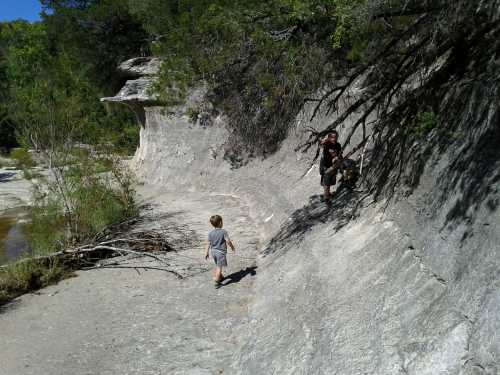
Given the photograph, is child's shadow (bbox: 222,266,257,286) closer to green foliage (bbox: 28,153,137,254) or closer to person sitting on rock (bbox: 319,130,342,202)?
person sitting on rock (bbox: 319,130,342,202)

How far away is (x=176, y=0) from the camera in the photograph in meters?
25.8

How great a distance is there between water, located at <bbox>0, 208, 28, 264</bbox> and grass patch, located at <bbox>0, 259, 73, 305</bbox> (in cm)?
196

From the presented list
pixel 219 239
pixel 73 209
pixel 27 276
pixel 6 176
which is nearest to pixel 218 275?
pixel 219 239

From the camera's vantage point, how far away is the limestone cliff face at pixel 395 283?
12.1 ft

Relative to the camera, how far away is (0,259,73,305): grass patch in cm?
1037

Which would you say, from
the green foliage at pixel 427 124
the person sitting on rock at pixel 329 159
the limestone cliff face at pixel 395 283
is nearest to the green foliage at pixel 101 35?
the person sitting on rock at pixel 329 159

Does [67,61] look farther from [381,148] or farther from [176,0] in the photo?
[381,148]

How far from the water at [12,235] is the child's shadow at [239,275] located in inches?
273

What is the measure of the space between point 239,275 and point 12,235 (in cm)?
1357

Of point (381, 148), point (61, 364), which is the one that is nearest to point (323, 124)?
point (381, 148)

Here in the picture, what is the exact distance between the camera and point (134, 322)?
8.09 meters

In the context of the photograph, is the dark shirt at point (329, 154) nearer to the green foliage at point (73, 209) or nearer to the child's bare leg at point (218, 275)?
the child's bare leg at point (218, 275)

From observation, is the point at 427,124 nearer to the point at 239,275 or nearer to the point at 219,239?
the point at 219,239

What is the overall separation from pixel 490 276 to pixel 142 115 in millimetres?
26482
